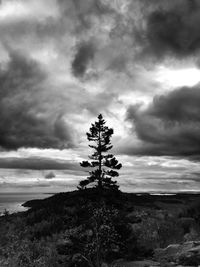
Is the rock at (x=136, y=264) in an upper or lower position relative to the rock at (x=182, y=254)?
lower

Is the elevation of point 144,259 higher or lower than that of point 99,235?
lower

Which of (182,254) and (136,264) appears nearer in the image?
(136,264)

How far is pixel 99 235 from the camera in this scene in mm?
12398

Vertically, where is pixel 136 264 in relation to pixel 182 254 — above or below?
below

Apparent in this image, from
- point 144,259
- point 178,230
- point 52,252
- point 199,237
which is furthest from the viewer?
point 178,230

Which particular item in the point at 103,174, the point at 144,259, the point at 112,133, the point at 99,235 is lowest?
the point at 144,259

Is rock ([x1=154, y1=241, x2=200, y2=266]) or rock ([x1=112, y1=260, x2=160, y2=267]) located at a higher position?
rock ([x1=154, y1=241, x2=200, y2=266])

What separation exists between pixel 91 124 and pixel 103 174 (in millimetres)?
3801

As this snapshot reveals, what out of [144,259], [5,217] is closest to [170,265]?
[144,259]

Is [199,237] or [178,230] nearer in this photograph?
[199,237]

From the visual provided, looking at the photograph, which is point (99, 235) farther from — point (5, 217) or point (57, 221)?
point (5, 217)

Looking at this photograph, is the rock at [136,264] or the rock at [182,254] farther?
the rock at [136,264]

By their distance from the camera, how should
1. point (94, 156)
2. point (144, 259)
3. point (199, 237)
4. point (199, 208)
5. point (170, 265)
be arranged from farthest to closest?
point (199, 208) < point (94, 156) < point (199, 237) < point (144, 259) < point (170, 265)

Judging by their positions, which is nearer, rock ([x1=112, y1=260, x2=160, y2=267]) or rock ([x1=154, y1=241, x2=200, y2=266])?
rock ([x1=154, y1=241, x2=200, y2=266])
